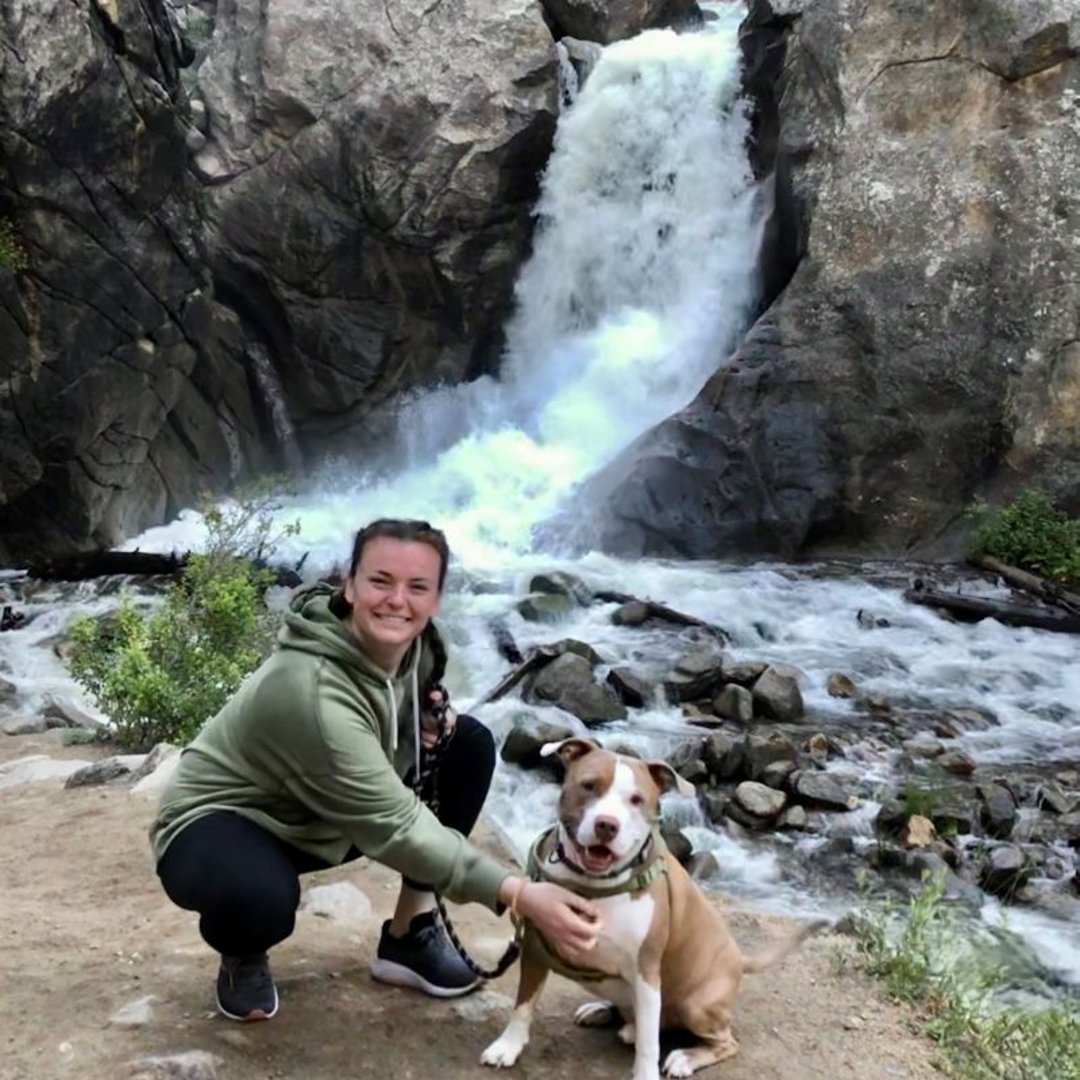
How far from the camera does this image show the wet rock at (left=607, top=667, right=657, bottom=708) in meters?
8.96

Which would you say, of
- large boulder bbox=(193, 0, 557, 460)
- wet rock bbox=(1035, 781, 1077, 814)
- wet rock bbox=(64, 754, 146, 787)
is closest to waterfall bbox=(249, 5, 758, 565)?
large boulder bbox=(193, 0, 557, 460)

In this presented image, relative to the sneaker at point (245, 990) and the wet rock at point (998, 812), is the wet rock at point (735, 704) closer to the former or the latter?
the wet rock at point (998, 812)

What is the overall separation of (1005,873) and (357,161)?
14.6 m

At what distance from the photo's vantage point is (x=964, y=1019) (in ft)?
11.2

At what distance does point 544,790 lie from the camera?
7.17 metres

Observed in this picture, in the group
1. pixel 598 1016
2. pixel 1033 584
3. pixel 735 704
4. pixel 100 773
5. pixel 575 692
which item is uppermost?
pixel 598 1016

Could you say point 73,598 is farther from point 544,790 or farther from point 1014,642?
point 1014,642

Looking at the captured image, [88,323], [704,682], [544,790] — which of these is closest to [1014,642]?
[704,682]

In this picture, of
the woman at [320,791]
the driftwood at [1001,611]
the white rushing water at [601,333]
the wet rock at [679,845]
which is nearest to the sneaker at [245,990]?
the woman at [320,791]

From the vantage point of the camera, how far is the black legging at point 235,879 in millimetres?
2568

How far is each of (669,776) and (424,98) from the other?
648 inches

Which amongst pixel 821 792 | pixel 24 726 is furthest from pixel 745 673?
pixel 24 726

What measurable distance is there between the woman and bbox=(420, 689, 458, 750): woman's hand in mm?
143

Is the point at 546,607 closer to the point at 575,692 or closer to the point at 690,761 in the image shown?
the point at 575,692
